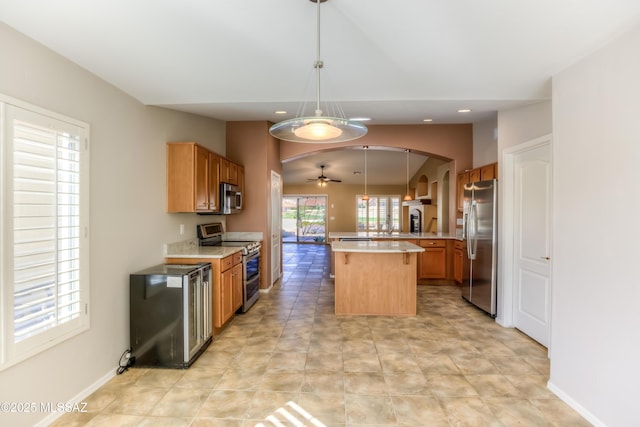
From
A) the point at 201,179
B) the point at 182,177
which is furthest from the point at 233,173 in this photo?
the point at 182,177

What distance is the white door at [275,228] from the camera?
5.63 metres

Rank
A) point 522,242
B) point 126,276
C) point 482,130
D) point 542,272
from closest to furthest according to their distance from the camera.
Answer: point 126,276 < point 542,272 < point 522,242 < point 482,130

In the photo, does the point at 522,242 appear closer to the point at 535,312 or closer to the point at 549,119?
the point at 535,312

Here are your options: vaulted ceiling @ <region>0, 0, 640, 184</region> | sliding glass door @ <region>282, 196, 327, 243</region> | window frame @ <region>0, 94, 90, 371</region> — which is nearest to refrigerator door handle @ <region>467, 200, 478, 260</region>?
vaulted ceiling @ <region>0, 0, 640, 184</region>

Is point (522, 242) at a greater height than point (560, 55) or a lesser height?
lesser

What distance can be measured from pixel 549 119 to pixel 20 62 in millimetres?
4232

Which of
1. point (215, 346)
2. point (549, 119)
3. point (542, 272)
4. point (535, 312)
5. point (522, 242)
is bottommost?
point (215, 346)

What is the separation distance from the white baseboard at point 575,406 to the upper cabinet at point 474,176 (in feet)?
8.52

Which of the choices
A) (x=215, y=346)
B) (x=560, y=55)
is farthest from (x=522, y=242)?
(x=215, y=346)

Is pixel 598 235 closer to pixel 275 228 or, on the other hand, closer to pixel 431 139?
pixel 431 139

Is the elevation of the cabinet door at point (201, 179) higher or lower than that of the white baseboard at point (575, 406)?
higher

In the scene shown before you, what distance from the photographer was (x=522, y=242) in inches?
143

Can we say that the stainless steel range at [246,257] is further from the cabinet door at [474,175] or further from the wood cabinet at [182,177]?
the cabinet door at [474,175]

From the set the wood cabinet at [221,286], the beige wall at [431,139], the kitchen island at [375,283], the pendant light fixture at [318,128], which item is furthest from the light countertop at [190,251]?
the beige wall at [431,139]
